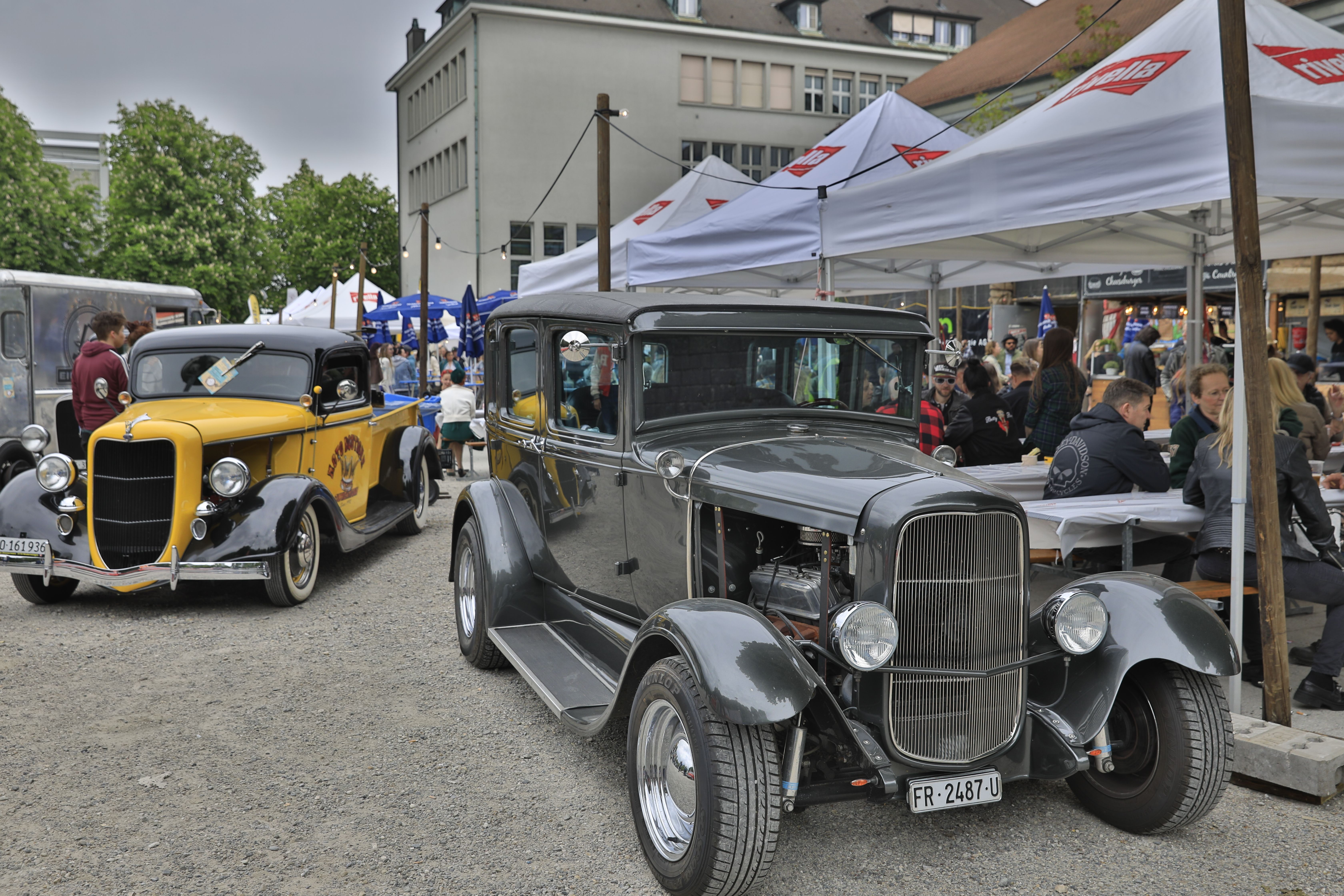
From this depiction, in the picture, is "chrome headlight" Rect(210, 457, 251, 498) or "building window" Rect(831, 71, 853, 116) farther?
"building window" Rect(831, 71, 853, 116)

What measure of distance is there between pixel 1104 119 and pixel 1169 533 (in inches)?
87.0

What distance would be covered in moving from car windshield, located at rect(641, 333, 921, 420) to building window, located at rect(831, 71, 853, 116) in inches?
1430

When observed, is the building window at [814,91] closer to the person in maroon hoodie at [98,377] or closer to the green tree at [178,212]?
the green tree at [178,212]

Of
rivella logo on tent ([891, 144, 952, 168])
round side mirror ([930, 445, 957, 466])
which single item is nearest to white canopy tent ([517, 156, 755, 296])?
rivella logo on tent ([891, 144, 952, 168])

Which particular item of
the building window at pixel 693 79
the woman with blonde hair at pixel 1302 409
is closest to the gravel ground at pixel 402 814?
the woman with blonde hair at pixel 1302 409

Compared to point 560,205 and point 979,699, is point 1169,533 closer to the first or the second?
point 979,699

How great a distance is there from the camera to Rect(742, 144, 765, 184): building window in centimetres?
3694

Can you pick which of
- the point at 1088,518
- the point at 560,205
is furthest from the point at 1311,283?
the point at 560,205

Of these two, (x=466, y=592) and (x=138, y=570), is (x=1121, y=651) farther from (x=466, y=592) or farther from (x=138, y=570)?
(x=138, y=570)

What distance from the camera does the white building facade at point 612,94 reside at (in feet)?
110

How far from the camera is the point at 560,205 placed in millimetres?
34438

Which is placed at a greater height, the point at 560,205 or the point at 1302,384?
the point at 560,205

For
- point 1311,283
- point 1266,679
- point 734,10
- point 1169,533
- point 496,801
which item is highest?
point 734,10

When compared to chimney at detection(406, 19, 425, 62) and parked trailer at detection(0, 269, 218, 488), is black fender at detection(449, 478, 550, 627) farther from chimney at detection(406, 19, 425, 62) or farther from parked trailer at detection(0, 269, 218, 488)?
chimney at detection(406, 19, 425, 62)
